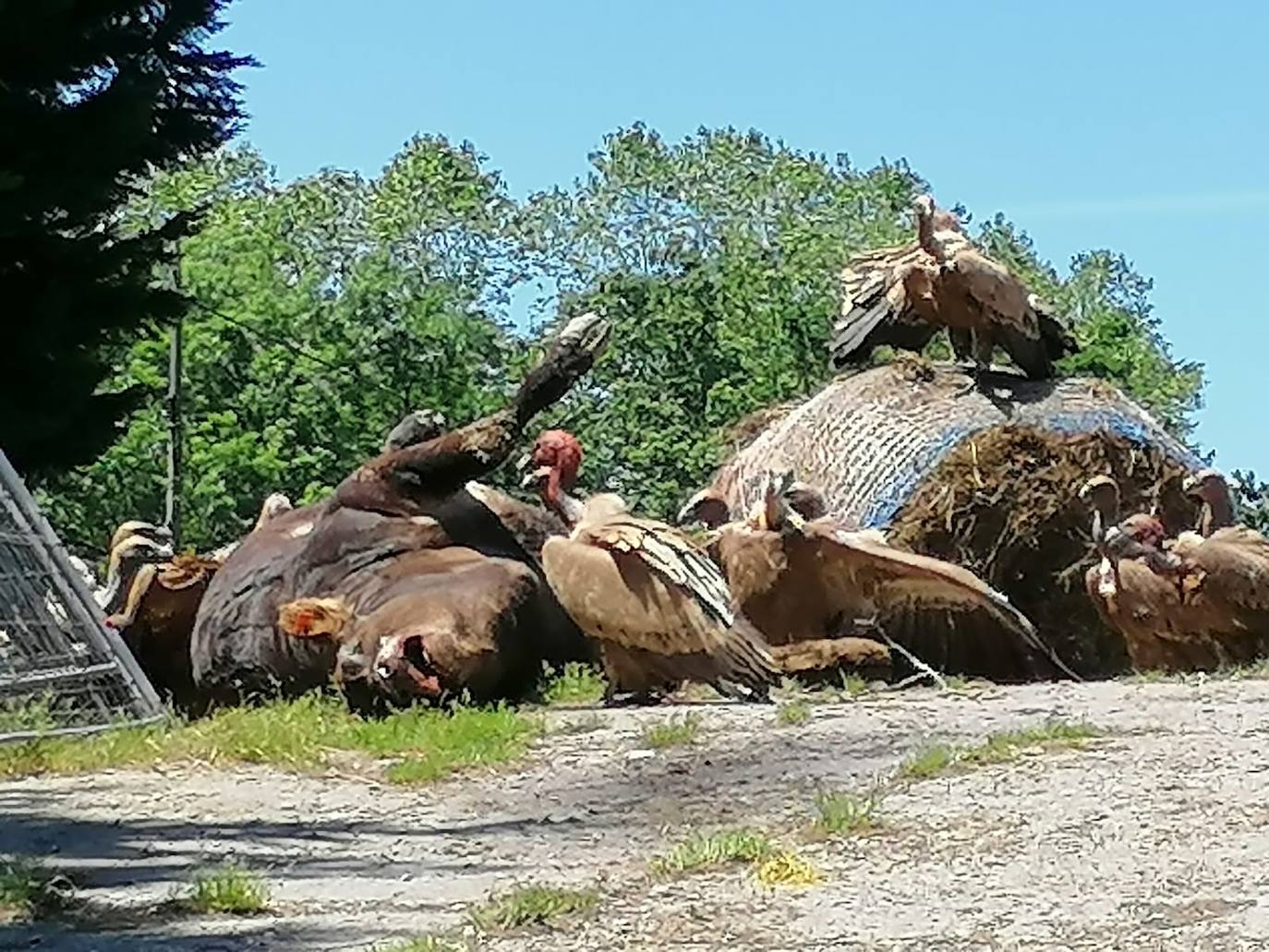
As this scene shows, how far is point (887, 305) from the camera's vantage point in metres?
13.4

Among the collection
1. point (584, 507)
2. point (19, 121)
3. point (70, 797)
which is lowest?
point (70, 797)

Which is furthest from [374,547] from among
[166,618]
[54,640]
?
[54,640]

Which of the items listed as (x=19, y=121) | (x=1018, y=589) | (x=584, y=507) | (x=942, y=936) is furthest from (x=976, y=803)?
(x=19, y=121)

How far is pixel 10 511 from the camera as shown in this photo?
301 inches

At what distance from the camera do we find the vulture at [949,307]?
1287 cm

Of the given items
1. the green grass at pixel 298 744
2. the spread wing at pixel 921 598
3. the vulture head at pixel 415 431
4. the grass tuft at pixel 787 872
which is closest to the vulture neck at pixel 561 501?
the vulture head at pixel 415 431

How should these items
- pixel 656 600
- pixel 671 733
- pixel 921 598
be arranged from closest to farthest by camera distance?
1. pixel 671 733
2. pixel 656 600
3. pixel 921 598

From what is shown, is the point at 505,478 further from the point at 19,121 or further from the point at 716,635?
the point at 716,635

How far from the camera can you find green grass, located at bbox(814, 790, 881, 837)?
611cm

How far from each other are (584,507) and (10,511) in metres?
3.63

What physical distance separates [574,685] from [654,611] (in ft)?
4.08

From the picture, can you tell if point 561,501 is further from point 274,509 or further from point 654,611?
point 274,509

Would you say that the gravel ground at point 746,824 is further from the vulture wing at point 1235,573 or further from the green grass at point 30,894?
the vulture wing at point 1235,573

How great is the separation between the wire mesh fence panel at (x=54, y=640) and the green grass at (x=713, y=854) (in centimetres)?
240
